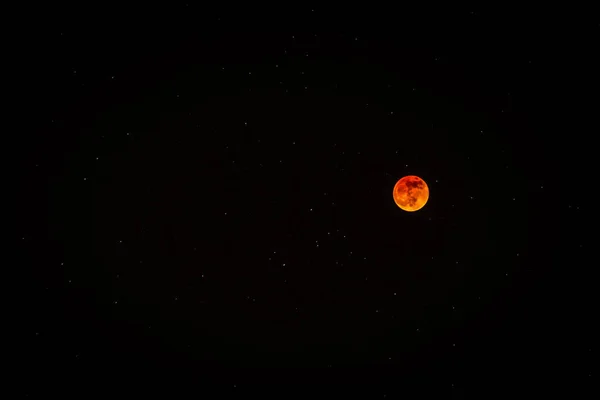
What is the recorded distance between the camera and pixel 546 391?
3320mm

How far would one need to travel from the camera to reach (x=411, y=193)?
304 cm

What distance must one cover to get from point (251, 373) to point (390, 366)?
97 centimetres

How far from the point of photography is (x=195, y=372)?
3.30 m

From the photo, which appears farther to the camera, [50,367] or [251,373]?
[251,373]

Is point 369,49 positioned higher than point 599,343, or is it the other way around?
point 369,49

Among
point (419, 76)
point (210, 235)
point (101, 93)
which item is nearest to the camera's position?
point (101, 93)


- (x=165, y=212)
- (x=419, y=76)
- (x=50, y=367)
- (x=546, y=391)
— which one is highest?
(x=419, y=76)

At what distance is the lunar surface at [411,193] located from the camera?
9.90 feet

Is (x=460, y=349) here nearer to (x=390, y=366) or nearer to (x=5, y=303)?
(x=390, y=366)

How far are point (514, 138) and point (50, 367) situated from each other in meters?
3.31

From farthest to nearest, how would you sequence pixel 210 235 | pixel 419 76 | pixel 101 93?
1. pixel 210 235
2. pixel 419 76
3. pixel 101 93

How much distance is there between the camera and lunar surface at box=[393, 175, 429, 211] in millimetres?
3018

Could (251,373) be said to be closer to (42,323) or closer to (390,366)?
(390,366)

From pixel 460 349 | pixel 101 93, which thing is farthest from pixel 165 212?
pixel 460 349
